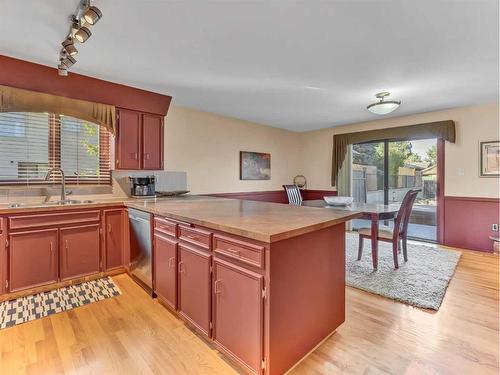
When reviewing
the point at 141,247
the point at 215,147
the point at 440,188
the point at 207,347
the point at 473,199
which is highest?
the point at 215,147

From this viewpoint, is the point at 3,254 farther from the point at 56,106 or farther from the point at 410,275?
the point at 410,275

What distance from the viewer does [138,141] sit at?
10.9 feet

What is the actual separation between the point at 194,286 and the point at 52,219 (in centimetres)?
174

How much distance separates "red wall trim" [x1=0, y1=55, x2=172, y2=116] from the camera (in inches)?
97.2

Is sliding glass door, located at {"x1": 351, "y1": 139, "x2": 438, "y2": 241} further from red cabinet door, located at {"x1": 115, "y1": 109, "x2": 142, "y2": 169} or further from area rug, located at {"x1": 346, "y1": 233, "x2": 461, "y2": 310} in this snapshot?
red cabinet door, located at {"x1": 115, "y1": 109, "x2": 142, "y2": 169}

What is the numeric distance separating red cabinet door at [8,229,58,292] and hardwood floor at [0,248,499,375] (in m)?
0.58

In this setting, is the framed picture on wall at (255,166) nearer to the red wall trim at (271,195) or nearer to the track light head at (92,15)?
the red wall trim at (271,195)

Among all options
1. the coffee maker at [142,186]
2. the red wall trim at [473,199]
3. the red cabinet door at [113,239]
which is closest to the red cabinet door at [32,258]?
the red cabinet door at [113,239]

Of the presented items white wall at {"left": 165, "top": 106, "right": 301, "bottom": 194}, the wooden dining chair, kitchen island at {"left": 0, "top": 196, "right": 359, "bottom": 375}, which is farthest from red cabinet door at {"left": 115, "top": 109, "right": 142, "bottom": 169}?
the wooden dining chair

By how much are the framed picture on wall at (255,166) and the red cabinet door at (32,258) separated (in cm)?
316

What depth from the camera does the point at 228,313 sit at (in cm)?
153

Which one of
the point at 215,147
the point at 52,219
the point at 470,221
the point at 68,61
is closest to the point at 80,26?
the point at 68,61

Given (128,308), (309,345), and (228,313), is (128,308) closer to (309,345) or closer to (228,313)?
(228,313)

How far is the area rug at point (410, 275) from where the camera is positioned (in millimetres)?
2416
